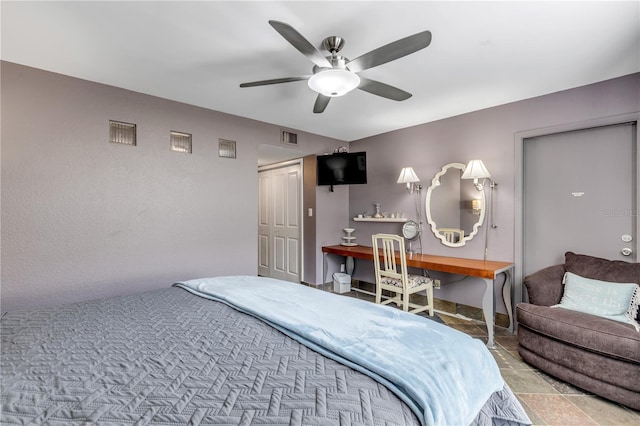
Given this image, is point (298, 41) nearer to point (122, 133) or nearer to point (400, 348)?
point (400, 348)

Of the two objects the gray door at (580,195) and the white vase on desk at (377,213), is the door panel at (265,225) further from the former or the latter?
the gray door at (580,195)

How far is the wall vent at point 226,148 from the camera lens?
3435 millimetres

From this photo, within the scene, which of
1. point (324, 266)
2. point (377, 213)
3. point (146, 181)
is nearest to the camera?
point (146, 181)

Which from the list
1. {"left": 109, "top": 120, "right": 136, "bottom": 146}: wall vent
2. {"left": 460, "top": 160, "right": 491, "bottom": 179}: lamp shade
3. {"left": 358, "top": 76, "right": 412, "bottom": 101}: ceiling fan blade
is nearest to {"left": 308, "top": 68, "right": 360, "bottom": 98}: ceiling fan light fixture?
{"left": 358, "top": 76, "right": 412, "bottom": 101}: ceiling fan blade

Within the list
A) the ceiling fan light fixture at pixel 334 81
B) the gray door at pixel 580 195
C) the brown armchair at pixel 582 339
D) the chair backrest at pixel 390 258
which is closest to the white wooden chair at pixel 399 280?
the chair backrest at pixel 390 258

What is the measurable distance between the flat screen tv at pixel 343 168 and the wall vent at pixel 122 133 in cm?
238

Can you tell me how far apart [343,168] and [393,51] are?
256cm

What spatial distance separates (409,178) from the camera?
12.3 feet

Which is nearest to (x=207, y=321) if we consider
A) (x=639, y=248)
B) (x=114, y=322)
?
(x=114, y=322)

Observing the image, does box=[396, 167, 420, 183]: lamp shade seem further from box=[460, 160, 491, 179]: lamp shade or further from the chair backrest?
the chair backrest

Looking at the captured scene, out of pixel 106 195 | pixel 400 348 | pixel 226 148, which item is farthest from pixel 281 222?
pixel 400 348

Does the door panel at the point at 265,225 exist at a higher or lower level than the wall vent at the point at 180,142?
lower

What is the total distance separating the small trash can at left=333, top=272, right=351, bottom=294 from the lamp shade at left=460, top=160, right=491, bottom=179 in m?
2.25

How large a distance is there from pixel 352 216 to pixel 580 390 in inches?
129
